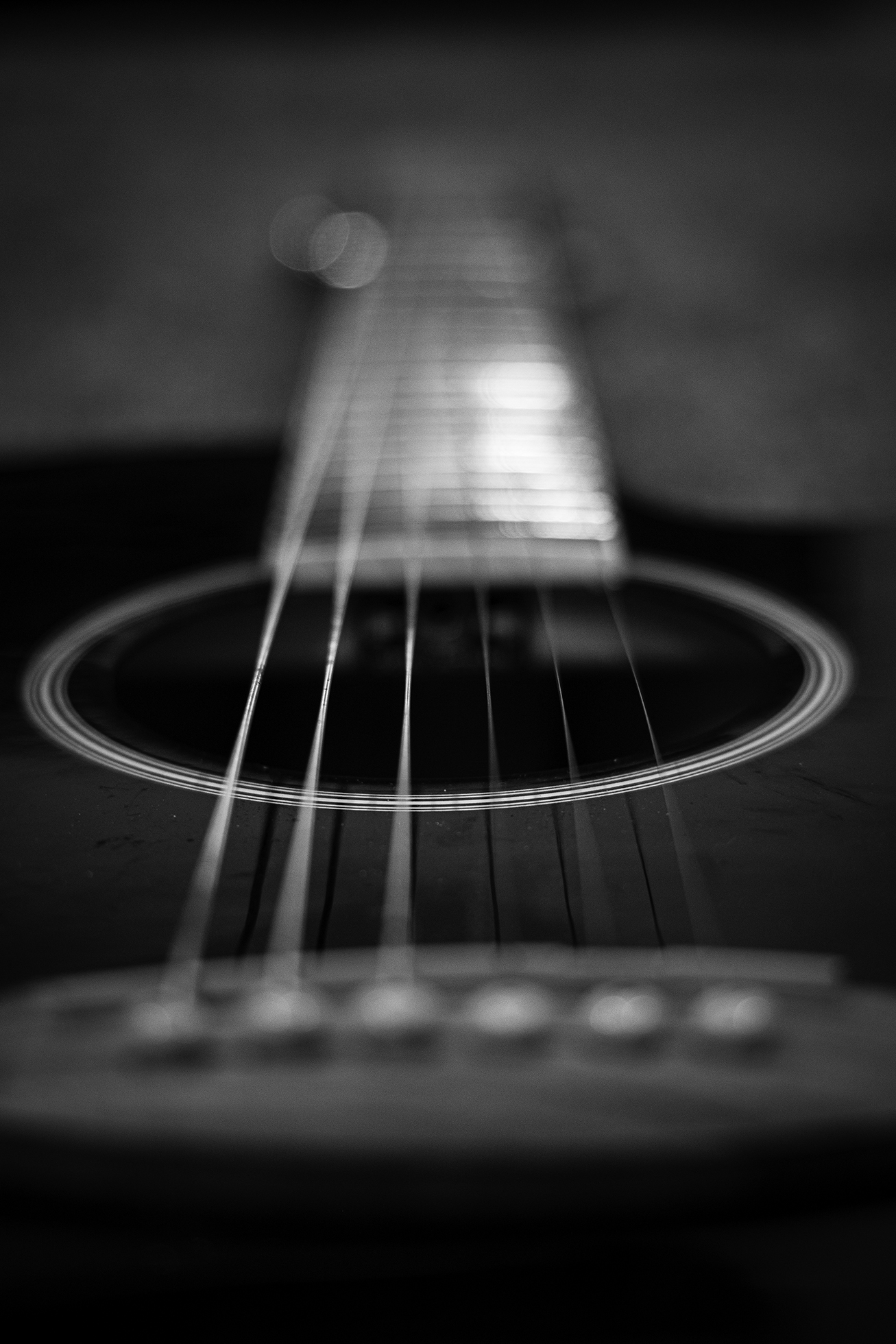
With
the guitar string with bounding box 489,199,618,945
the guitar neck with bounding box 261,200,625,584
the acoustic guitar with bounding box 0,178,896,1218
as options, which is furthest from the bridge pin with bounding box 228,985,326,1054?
the guitar neck with bounding box 261,200,625,584

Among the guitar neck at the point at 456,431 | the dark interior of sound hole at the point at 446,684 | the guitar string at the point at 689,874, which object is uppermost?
the guitar neck at the point at 456,431

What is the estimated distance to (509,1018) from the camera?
1.31 feet

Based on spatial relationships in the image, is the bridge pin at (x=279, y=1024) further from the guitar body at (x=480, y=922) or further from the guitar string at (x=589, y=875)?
the guitar string at (x=589, y=875)

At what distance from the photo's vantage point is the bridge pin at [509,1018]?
1.28 ft

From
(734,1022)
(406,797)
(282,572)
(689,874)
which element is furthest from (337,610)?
(734,1022)

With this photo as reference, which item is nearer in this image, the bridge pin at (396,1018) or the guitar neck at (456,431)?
the bridge pin at (396,1018)

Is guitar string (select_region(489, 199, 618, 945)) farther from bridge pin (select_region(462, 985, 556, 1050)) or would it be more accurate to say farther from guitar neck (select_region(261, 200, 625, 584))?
guitar neck (select_region(261, 200, 625, 584))

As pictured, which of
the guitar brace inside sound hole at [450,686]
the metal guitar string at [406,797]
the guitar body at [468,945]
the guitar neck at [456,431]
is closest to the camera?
the guitar body at [468,945]

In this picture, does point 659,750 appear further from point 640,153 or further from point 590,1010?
point 640,153

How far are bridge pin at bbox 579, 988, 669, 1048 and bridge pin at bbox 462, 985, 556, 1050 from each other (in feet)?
0.04

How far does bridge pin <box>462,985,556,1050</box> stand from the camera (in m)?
0.39

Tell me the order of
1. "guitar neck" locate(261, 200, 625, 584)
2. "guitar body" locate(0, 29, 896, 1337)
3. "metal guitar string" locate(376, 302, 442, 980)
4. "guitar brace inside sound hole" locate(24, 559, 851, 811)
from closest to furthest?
"guitar body" locate(0, 29, 896, 1337)
"metal guitar string" locate(376, 302, 442, 980)
"guitar brace inside sound hole" locate(24, 559, 851, 811)
"guitar neck" locate(261, 200, 625, 584)

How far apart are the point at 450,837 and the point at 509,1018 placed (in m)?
0.16

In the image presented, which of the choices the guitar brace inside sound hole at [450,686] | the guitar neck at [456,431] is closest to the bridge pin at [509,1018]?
the guitar brace inside sound hole at [450,686]
